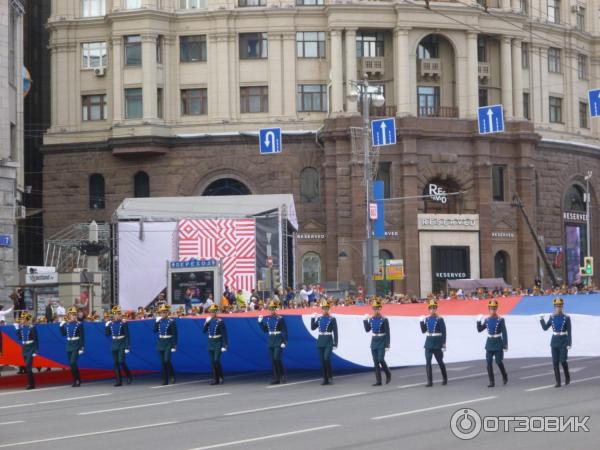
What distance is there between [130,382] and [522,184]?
Answer: 42.5 metres

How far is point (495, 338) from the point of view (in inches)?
1047

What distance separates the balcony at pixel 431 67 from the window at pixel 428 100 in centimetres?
76

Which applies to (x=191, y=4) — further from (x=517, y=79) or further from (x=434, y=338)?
(x=434, y=338)

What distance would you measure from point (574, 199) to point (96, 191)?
2719cm

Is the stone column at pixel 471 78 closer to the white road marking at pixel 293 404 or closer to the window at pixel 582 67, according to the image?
the window at pixel 582 67

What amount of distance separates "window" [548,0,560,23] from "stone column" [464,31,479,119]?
7421mm

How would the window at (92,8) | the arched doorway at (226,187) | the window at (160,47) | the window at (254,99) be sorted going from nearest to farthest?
the arched doorway at (226,187) < the window at (254,99) < the window at (160,47) < the window at (92,8)

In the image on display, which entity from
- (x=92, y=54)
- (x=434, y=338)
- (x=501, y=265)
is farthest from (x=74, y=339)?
(x=501, y=265)

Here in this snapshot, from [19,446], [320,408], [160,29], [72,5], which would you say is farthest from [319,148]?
[19,446]

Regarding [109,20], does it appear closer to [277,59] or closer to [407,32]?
[277,59]

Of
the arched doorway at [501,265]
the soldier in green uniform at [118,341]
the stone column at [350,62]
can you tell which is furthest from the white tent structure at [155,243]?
the soldier in green uniform at [118,341]

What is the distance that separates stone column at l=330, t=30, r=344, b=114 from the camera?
220ft

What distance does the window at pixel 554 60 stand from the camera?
244 feet

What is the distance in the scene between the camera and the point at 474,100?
226ft
